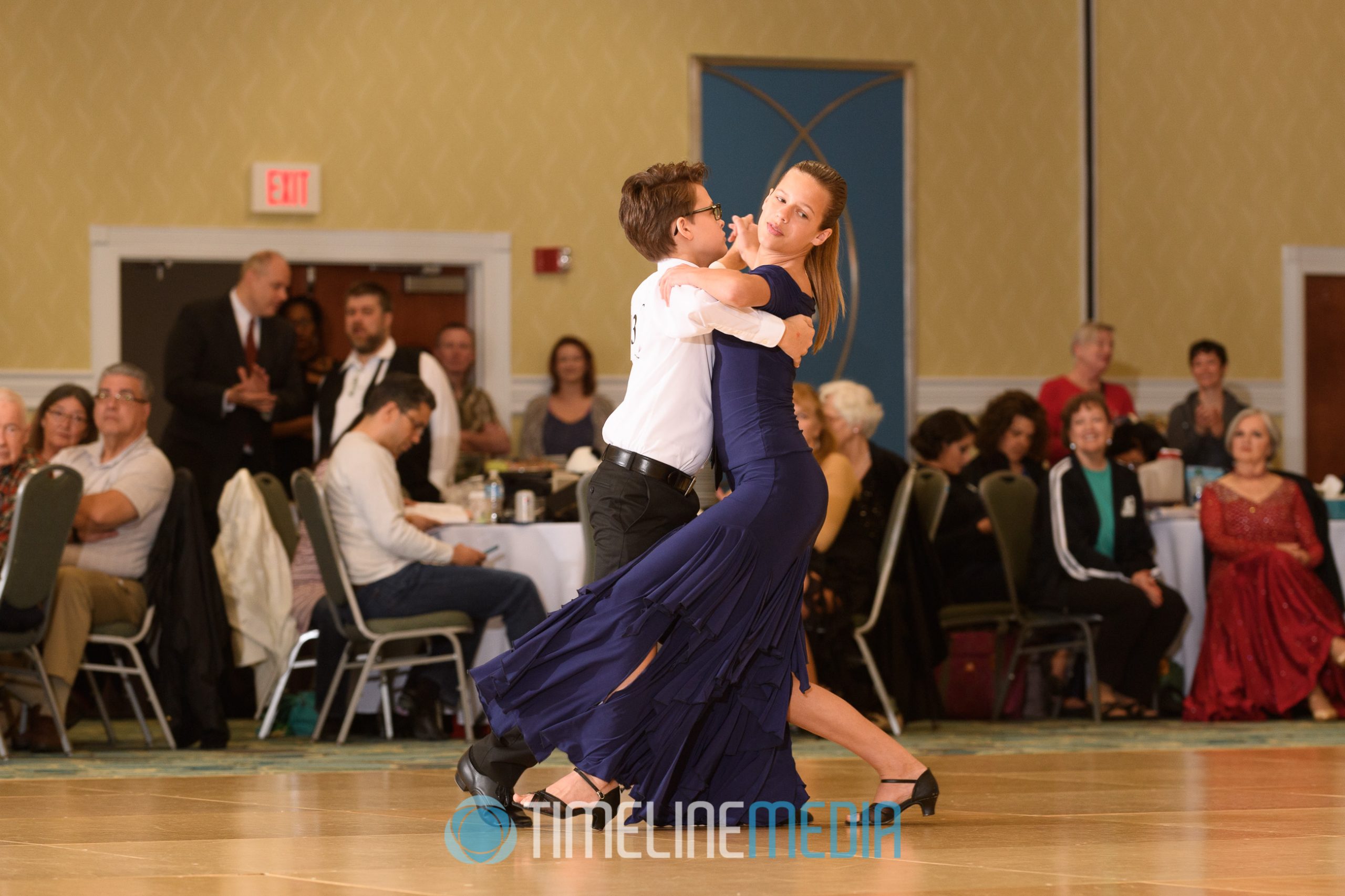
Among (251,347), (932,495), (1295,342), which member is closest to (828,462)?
(932,495)

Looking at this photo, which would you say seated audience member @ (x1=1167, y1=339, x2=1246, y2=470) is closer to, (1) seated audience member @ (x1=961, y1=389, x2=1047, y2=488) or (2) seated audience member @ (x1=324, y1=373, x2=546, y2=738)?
(1) seated audience member @ (x1=961, y1=389, x2=1047, y2=488)

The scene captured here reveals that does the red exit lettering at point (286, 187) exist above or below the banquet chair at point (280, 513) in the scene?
above

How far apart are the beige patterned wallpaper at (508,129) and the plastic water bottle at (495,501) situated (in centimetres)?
258

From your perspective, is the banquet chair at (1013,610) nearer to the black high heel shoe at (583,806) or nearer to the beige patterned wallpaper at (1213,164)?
the beige patterned wallpaper at (1213,164)

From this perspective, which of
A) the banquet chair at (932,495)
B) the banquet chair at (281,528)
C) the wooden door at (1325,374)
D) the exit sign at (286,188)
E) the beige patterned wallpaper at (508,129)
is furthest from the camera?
the wooden door at (1325,374)

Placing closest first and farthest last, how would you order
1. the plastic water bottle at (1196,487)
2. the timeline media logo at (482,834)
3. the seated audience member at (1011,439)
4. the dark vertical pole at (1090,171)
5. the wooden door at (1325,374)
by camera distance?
the timeline media logo at (482,834)
the plastic water bottle at (1196,487)
the seated audience member at (1011,439)
the dark vertical pole at (1090,171)
the wooden door at (1325,374)

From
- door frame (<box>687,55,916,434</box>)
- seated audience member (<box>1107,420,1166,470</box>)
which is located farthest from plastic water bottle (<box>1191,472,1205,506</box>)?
door frame (<box>687,55,916,434</box>)

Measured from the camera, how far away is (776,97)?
8.52 metres

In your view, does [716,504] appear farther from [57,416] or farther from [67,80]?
[67,80]

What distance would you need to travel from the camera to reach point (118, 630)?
489 cm

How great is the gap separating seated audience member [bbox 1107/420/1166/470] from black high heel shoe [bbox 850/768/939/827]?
4254mm

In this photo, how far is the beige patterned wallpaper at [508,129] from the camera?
303 inches

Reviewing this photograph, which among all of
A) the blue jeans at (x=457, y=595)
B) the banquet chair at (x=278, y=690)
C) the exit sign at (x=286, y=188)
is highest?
the exit sign at (x=286, y=188)

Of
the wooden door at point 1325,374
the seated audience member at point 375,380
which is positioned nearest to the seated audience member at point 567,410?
the seated audience member at point 375,380
